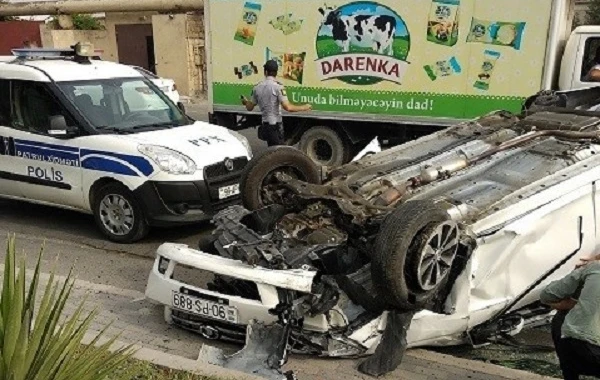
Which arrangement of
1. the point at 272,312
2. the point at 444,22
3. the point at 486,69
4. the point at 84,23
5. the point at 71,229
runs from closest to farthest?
the point at 272,312 < the point at 71,229 < the point at 486,69 < the point at 444,22 < the point at 84,23

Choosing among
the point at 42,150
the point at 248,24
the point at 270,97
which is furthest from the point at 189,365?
the point at 248,24

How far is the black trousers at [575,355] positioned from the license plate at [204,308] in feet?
6.30

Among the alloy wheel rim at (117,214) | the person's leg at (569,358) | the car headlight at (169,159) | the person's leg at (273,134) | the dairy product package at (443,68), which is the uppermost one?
the dairy product package at (443,68)

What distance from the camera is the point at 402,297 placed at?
3.70m

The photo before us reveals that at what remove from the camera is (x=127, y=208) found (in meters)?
6.42

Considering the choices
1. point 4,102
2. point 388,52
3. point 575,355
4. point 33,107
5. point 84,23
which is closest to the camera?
point 575,355

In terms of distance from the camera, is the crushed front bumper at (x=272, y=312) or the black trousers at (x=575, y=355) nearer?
the black trousers at (x=575, y=355)

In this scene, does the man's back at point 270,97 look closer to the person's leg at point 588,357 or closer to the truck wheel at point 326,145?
the truck wheel at point 326,145

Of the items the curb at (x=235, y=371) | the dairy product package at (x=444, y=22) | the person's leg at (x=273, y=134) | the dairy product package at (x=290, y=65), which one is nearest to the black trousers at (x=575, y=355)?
the curb at (x=235, y=371)

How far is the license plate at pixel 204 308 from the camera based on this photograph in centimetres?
402

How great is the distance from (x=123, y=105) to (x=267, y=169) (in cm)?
275

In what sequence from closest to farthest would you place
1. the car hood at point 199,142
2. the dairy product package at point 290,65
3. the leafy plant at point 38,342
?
the leafy plant at point 38,342, the car hood at point 199,142, the dairy product package at point 290,65

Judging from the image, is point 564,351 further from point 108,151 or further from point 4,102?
point 4,102

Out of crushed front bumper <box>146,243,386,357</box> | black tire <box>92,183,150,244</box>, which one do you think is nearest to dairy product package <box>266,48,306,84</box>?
black tire <box>92,183,150,244</box>
